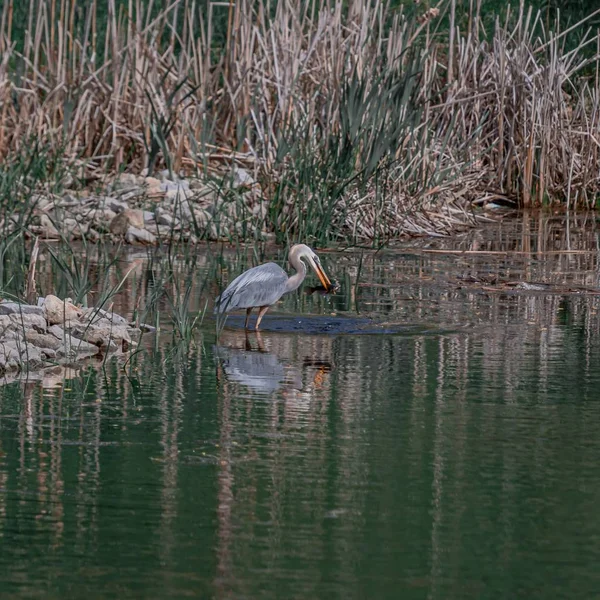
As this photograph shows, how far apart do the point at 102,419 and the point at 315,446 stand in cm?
97

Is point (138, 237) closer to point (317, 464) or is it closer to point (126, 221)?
point (126, 221)

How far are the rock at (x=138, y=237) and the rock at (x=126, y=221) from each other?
9 centimetres

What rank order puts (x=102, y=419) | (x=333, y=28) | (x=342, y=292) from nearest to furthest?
(x=102, y=419) → (x=342, y=292) → (x=333, y=28)

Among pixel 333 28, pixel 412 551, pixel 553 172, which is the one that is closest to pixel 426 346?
pixel 412 551

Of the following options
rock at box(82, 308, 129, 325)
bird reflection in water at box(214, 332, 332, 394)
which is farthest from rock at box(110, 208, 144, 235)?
bird reflection in water at box(214, 332, 332, 394)

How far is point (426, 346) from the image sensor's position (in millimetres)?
8234

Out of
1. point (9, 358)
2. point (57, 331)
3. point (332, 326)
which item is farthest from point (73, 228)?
point (9, 358)

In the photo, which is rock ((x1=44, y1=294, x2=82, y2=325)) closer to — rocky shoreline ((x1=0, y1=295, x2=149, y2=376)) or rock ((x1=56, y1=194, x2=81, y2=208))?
rocky shoreline ((x1=0, y1=295, x2=149, y2=376))

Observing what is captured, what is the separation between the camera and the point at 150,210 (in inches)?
558

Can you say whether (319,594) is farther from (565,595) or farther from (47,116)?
(47,116)

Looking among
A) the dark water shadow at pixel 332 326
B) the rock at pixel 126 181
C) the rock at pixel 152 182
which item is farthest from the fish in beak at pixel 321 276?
the rock at pixel 126 181

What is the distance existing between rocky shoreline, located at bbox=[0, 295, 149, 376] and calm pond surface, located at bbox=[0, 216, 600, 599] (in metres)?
0.22

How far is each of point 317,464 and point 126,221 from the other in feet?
27.4

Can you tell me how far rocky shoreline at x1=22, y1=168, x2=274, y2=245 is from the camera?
42.6 ft
